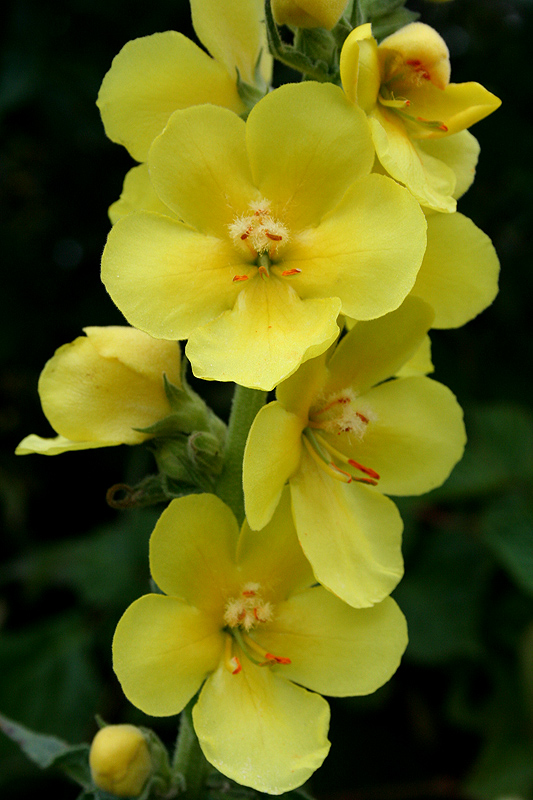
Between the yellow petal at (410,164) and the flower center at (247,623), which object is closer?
the yellow petal at (410,164)

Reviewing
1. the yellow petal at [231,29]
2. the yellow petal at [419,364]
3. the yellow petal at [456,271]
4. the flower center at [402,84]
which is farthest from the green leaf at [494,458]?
the yellow petal at [231,29]

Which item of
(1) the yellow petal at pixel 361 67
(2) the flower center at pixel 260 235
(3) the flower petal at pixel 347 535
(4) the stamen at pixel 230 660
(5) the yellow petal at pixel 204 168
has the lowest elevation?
(4) the stamen at pixel 230 660

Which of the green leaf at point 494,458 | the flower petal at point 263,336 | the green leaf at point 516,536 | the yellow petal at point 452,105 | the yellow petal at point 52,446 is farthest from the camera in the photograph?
the green leaf at point 494,458

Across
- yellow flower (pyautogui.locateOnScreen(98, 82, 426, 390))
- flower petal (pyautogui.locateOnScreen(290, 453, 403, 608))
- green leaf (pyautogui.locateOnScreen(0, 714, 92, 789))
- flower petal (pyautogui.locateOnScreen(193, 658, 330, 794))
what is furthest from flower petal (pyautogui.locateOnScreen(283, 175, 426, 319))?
green leaf (pyautogui.locateOnScreen(0, 714, 92, 789))

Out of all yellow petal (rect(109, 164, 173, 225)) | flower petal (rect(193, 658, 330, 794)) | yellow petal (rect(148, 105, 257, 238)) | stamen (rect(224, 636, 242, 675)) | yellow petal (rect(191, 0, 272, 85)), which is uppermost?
yellow petal (rect(191, 0, 272, 85))

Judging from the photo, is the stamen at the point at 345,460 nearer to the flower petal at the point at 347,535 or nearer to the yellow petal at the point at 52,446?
the flower petal at the point at 347,535

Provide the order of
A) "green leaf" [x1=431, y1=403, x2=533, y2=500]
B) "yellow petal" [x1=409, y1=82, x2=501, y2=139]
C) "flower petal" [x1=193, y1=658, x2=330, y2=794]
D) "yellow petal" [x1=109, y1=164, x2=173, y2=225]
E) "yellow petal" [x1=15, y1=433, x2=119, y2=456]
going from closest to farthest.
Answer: "flower petal" [x1=193, y1=658, x2=330, y2=794] < "yellow petal" [x1=409, y1=82, x2=501, y2=139] < "yellow petal" [x1=15, y1=433, x2=119, y2=456] < "yellow petal" [x1=109, y1=164, x2=173, y2=225] < "green leaf" [x1=431, y1=403, x2=533, y2=500]

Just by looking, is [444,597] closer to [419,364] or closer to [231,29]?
[419,364]

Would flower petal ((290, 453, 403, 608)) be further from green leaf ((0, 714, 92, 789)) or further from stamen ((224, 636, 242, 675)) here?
green leaf ((0, 714, 92, 789))
